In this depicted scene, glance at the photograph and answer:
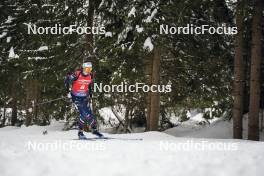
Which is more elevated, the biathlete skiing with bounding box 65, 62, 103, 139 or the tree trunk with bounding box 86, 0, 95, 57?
the tree trunk with bounding box 86, 0, 95, 57

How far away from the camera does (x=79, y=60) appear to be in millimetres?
17375

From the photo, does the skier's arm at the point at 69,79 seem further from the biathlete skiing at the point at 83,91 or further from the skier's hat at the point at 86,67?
the skier's hat at the point at 86,67

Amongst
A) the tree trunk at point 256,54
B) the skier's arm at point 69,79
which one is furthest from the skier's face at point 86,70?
the tree trunk at point 256,54

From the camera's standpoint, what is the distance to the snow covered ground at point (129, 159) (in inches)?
289

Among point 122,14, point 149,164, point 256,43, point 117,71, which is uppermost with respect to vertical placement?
point 122,14

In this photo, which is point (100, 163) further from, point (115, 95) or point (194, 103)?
point (115, 95)

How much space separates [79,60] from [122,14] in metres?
3.90

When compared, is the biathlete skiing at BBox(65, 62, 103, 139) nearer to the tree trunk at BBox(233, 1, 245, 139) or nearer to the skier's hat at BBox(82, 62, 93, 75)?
the skier's hat at BBox(82, 62, 93, 75)

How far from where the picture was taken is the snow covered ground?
7.34 m

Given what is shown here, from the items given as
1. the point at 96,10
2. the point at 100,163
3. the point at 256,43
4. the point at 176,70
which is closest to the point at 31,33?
the point at 96,10

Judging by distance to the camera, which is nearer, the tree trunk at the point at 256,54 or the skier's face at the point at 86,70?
the skier's face at the point at 86,70

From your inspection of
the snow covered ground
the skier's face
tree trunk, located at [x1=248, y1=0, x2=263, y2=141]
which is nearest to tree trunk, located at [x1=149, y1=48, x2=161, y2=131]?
tree trunk, located at [x1=248, y1=0, x2=263, y2=141]

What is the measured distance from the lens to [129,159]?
7.83 metres

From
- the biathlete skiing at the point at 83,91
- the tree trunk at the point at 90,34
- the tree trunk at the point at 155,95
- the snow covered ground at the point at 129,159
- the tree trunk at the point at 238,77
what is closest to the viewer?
the snow covered ground at the point at 129,159
